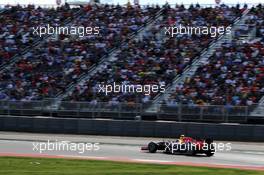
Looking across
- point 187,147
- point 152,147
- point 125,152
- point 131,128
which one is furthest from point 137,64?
point 187,147

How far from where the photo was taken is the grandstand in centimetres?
2944

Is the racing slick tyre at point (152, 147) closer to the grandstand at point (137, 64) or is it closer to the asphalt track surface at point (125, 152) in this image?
the asphalt track surface at point (125, 152)

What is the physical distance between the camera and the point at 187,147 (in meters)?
22.9

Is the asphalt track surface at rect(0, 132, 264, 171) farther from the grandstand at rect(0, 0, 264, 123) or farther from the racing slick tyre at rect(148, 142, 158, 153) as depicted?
the grandstand at rect(0, 0, 264, 123)

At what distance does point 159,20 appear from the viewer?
39.1 meters

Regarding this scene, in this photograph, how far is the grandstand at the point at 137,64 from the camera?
96.6 ft

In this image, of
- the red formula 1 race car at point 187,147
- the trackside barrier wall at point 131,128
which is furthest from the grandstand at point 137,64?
the red formula 1 race car at point 187,147

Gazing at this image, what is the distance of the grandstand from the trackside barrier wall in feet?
1.28

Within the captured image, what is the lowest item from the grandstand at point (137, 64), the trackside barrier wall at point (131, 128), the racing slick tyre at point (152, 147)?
the trackside barrier wall at point (131, 128)

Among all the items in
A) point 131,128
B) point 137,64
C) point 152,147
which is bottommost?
point 131,128

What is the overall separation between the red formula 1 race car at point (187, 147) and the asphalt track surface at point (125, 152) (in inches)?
9.3

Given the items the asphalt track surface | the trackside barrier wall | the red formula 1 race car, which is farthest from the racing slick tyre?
the trackside barrier wall

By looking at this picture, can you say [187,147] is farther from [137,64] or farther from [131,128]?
[137,64]

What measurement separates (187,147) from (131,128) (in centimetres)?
799
